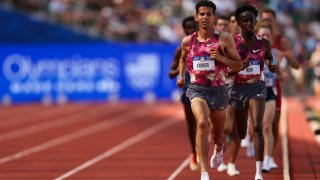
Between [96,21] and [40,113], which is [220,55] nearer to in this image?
[40,113]

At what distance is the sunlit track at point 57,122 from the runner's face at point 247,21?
28.7 ft

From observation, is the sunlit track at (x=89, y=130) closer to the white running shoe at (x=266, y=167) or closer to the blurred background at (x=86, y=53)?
the blurred background at (x=86, y=53)

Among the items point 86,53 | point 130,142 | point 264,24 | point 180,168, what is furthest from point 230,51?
point 86,53

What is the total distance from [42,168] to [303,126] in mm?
8416

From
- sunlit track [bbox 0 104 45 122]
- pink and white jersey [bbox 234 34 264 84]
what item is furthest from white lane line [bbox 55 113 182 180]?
sunlit track [bbox 0 104 45 122]

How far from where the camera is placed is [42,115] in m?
25.1

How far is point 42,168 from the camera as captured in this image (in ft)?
40.4

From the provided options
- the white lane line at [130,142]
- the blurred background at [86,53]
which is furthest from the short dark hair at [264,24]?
the blurred background at [86,53]

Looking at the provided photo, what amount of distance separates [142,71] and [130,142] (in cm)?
1272

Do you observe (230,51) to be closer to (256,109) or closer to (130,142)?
(256,109)

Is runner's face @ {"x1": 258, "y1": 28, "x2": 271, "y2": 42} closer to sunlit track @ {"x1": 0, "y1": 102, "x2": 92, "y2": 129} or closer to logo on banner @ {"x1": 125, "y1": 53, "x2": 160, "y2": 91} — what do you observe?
sunlit track @ {"x1": 0, "y1": 102, "x2": 92, "y2": 129}

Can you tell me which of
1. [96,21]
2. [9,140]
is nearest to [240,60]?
[9,140]

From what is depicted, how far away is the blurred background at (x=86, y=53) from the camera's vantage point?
96.4 ft

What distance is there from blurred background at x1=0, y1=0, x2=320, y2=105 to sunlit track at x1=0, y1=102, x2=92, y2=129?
188 cm
